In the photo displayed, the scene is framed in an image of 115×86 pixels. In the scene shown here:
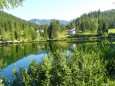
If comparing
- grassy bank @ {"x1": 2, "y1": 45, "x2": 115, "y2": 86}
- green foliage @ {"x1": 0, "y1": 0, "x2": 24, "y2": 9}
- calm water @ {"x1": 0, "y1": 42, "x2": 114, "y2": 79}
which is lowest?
calm water @ {"x1": 0, "y1": 42, "x2": 114, "y2": 79}

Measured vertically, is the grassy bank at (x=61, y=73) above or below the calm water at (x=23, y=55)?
above

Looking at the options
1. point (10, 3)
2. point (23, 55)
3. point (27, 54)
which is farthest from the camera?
point (27, 54)

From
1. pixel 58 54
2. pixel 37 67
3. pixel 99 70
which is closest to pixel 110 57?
pixel 99 70

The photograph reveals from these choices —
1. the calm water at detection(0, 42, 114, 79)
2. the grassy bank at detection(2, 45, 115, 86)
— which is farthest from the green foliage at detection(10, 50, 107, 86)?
the calm water at detection(0, 42, 114, 79)

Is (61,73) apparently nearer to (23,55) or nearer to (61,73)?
(61,73)

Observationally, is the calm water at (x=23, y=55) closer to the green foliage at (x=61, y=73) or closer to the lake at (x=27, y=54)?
the lake at (x=27, y=54)

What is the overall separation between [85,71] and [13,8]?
23.7 ft

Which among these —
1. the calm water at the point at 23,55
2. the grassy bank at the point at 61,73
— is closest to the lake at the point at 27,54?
the calm water at the point at 23,55

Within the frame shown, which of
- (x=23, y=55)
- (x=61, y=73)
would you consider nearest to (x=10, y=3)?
(x=61, y=73)

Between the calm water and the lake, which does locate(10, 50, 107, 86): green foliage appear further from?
the calm water

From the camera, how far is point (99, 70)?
2059 centimetres

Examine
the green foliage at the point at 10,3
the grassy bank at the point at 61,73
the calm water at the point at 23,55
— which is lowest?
the calm water at the point at 23,55

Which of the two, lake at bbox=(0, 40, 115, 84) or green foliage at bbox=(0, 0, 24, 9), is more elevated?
green foliage at bbox=(0, 0, 24, 9)

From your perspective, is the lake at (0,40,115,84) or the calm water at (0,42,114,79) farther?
the calm water at (0,42,114,79)
